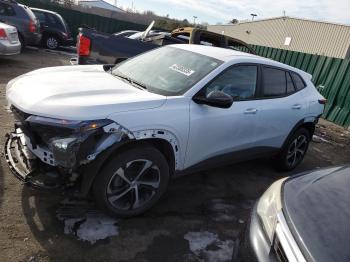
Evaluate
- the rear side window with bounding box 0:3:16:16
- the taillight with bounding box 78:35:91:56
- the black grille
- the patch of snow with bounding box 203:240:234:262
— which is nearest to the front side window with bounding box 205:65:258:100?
the patch of snow with bounding box 203:240:234:262

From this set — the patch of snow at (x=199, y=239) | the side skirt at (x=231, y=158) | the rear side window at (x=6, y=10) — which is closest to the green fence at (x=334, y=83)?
the side skirt at (x=231, y=158)

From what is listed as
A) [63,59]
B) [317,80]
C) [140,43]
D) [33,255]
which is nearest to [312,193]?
[33,255]

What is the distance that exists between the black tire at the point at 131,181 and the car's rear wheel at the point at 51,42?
14.4 m

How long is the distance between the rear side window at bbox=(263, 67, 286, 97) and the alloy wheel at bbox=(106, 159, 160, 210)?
197 centimetres

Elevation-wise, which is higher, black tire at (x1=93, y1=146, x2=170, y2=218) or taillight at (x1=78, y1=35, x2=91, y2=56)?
taillight at (x1=78, y1=35, x2=91, y2=56)

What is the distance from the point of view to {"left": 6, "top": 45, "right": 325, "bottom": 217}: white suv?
10.6ft

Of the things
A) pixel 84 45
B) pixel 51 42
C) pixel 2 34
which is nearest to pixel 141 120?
pixel 84 45

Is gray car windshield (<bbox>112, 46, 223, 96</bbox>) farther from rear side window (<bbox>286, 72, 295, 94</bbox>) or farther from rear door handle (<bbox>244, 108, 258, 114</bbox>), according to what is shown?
rear side window (<bbox>286, 72, 295, 94</bbox>)

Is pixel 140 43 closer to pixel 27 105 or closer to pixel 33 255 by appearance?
pixel 27 105

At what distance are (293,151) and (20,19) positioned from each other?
35.3ft

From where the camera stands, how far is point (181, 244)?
11.8 ft

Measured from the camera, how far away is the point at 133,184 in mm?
3660

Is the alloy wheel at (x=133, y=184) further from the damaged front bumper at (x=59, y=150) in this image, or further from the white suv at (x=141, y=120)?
the damaged front bumper at (x=59, y=150)

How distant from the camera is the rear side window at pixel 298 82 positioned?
18.3ft
